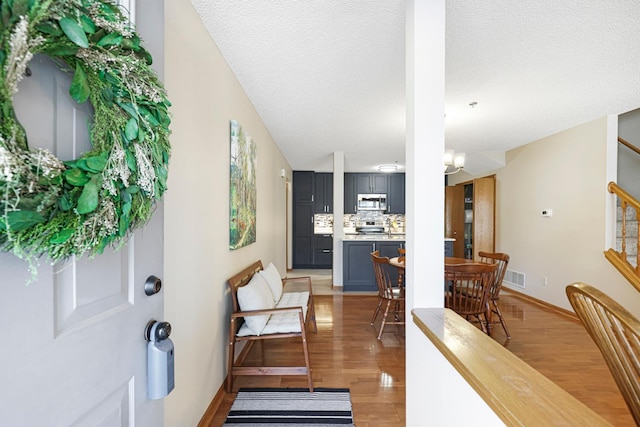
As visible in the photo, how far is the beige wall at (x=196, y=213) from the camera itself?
1.41m

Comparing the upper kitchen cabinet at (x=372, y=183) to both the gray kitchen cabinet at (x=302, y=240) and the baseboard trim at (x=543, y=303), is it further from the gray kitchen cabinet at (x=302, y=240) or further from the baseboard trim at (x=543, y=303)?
the baseboard trim at (x=543, y=303)

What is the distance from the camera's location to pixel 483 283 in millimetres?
2654

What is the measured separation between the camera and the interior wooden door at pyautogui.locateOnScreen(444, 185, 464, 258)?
6.48 metres

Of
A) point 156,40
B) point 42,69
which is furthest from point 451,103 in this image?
point 42,69

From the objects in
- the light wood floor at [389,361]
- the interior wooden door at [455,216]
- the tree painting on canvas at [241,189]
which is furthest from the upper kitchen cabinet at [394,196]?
the tree painting on canvas at [241,189]

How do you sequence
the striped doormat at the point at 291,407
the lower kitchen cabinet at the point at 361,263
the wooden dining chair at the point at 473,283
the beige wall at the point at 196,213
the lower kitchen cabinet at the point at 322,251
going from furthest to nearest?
the lower kitchen cabinet at the point at 322,251, the lower kitchen cabinet at the point at 361,263, the wooden dining chair at the point at 473,283, the striped doormat at the point at 291,407, the beige wall at the point at 196,213

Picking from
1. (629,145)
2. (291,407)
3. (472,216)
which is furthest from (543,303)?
(291,407)

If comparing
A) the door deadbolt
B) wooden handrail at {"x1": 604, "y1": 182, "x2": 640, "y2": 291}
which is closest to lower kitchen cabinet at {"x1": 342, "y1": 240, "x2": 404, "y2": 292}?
wooden handrail at {"x1": 604, "y1": 182, "x2": 640, "y2": 291}

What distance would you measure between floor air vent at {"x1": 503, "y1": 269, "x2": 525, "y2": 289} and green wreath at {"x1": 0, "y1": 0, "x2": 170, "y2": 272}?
542cm

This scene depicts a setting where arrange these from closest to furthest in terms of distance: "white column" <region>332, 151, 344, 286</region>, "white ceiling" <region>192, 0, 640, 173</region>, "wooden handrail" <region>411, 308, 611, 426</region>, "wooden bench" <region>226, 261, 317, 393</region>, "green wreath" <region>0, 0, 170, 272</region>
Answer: "green wreath" <region>0, 0, 170, 272</region> → "wooden handrail" <region>411, 308, 611, 426</region> → "white ceiling" <region>192, 0, 640, 173</region> → "wooden bench" <region>226, 261, 317, 393</region> → "white column" <region>332, 151, 344, 286</region>

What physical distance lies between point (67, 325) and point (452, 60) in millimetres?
2747

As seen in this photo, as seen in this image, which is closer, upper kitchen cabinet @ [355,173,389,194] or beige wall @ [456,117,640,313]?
beige wall @ [456,117,640,313]

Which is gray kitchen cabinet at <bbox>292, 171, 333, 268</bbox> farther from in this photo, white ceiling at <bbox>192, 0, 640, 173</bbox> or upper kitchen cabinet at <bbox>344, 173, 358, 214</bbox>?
white ceiling at <bbox>192, 0, 640, 173</bbox>

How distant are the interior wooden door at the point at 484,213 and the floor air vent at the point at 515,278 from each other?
60cm
